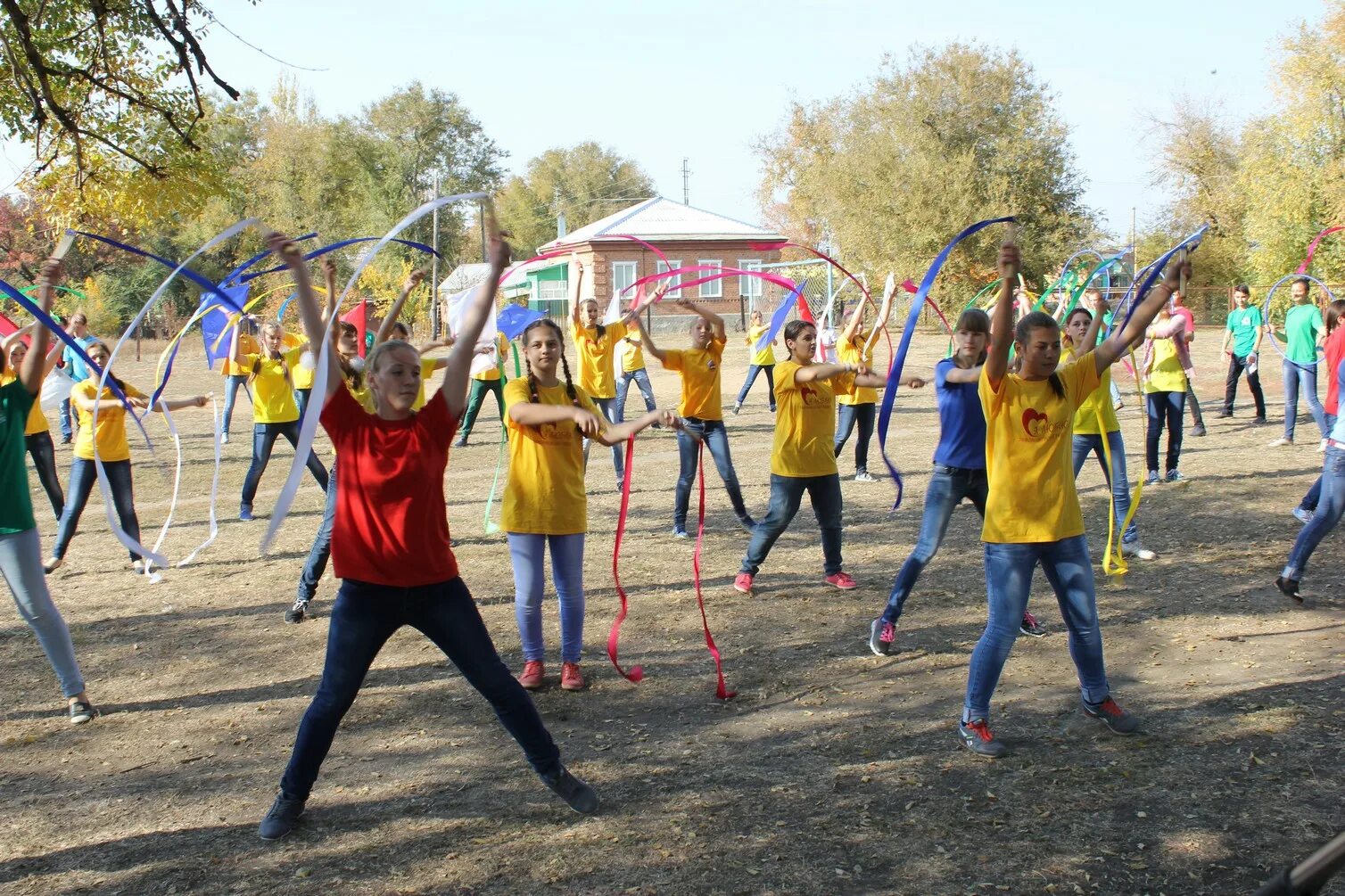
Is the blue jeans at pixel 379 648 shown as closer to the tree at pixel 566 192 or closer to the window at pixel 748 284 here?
the window at pixel 748 284

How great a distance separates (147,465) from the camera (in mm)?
15195

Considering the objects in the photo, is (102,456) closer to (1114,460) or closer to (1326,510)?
(1114,460)

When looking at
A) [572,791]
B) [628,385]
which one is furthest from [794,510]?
[628,385]

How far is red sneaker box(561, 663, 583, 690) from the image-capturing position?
577cm

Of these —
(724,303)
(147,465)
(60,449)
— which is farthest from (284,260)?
(724,303)

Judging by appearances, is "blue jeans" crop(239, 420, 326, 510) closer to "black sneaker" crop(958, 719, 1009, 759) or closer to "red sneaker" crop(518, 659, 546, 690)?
"red sneaker" crop(518, 659, 546, 690)

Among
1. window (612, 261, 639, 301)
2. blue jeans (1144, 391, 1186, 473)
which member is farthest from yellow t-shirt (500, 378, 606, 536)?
window (612, 261, 639, 301)

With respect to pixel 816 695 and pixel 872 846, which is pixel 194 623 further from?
pixel 872 846

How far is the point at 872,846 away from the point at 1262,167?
3408 cm

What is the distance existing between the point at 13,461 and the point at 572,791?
306 cm

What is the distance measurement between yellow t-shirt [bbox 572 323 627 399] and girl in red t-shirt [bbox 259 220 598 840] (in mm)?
7081

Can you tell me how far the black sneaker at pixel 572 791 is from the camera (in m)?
4.27

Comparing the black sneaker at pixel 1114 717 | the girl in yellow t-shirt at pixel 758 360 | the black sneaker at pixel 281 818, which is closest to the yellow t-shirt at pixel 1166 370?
the black sneaker at pixel 1114 717

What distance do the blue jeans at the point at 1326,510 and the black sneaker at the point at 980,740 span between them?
3050mm
